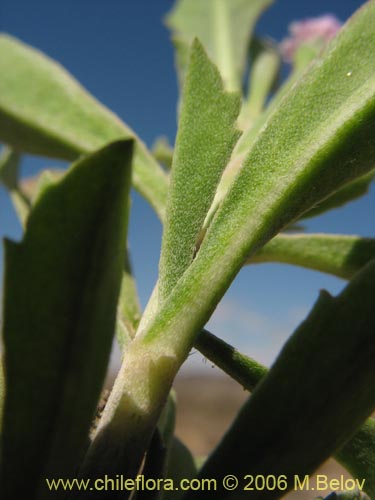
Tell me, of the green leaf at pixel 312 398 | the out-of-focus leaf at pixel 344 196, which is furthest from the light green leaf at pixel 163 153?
the green leaf at pixel 312 398

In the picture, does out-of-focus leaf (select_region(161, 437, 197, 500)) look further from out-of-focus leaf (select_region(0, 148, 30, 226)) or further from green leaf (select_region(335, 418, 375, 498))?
out-of-focus leaf (select_region(0, 148, 30, 226))

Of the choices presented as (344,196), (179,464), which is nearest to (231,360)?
(179,464)

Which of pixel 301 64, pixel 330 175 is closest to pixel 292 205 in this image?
pixel 330 175

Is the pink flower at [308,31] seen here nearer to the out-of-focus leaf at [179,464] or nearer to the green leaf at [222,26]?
the green leaf at [222,26]

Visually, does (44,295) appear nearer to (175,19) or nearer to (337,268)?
(337,268)

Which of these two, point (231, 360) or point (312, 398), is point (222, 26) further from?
point (312, 398)

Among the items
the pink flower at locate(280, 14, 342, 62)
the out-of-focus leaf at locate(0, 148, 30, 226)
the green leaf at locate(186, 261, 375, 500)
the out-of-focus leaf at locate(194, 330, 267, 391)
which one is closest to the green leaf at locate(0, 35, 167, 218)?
the out-of-focus leaf at locate(0, 148, 30, 226)

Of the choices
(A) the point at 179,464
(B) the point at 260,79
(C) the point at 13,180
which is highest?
(B) the point at 260,79
